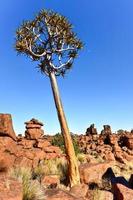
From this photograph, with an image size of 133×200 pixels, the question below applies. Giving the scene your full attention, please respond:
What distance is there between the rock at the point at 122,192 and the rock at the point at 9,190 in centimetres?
457

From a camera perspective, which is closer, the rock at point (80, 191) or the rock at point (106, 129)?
the rock at point (80, 191)

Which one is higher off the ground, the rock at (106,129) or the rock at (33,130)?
the rock at (106,129)

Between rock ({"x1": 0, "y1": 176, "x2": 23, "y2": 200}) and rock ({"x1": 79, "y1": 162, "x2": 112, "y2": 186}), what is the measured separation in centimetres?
838

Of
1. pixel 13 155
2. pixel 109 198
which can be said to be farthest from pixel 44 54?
pixel 109 198

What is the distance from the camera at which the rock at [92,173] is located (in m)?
18.1

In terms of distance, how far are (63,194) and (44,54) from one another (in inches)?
456

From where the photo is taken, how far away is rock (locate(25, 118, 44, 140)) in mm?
27312

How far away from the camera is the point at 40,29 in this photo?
21344mm

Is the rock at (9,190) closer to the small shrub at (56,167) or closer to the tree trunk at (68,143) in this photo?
the tree trunk at (68,143)

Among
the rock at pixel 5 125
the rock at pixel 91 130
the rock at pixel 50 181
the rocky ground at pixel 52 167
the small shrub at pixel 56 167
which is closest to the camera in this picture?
the rocky ground at pixel 52 167

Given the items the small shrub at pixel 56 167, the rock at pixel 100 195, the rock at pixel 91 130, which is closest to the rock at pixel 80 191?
the rock at pixel 100 195

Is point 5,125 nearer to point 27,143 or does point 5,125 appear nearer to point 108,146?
point 27,143

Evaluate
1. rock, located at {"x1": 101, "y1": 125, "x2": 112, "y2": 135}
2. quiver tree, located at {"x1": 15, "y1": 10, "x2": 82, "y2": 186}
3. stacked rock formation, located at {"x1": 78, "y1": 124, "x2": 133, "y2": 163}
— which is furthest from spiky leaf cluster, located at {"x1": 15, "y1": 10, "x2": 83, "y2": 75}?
rock, located at {"x1": 101, "y1": 125, "x2": 112, "y2": 135}

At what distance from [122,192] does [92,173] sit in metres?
5.32
